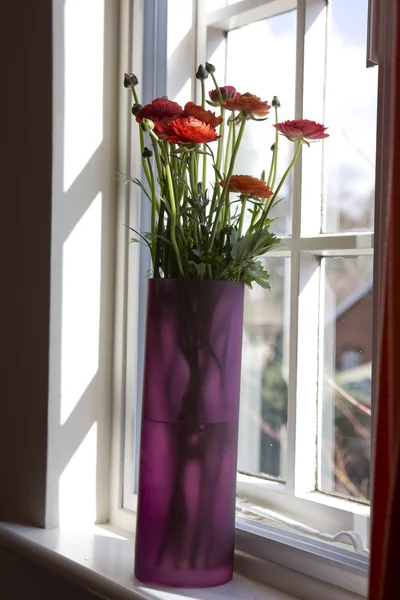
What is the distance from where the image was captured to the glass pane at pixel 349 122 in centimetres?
138

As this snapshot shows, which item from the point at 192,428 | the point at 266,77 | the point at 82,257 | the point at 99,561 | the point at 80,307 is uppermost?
the point at 266,77

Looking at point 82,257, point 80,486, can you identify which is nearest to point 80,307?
point 82,257

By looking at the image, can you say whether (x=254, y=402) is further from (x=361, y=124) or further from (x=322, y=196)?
(x=361, y=124)

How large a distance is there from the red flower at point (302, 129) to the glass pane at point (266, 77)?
0.26 m

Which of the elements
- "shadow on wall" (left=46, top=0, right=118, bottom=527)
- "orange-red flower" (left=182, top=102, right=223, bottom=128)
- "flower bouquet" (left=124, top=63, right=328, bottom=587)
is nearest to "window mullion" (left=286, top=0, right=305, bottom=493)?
"flower bouquet" (left=124, top=63, right=328, bottom=587)

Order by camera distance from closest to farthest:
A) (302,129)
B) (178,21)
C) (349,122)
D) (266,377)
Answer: (302,129) → (349,122) → (266,377) → (178,21)

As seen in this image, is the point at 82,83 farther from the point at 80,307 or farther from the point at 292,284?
the point at 292,284

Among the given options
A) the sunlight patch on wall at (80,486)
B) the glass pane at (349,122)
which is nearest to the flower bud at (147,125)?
the glass pane at (349,122)

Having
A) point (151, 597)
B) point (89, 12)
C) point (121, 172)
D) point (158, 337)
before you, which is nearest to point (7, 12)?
point (89, 12)

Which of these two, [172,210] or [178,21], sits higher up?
[178,21]

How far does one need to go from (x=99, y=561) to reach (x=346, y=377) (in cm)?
58

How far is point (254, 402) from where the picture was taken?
1601 mm

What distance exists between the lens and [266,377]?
157 cm

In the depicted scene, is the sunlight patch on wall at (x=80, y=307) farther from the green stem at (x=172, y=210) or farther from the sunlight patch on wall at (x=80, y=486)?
the green stem at (x=172, y=210)
